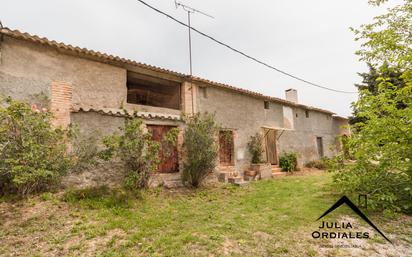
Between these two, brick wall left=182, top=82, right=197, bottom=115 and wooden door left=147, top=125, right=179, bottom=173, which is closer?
wooden door left=147, top=125, right=179, bottom=173

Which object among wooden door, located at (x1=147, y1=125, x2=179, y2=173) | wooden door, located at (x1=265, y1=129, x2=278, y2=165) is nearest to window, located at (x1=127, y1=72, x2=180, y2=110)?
wooden door, located at (x1=147, y1=125, x2=179, y2=173)

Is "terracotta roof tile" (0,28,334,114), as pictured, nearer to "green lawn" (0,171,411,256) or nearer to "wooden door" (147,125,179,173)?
"wooden door" (147,125,179,173)

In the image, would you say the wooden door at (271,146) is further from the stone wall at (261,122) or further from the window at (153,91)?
the window at (153,91)

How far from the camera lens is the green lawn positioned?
3.71 m

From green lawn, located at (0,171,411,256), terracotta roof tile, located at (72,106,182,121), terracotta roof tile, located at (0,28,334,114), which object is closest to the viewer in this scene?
green lawn, located at (0,171,411,256)

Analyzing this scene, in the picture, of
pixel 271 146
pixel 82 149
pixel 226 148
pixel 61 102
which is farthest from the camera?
pixel 271 146

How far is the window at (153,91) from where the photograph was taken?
1011 centimetres

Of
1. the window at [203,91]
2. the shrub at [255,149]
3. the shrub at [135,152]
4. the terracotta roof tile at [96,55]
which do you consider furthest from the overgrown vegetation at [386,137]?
the window at [203,91]

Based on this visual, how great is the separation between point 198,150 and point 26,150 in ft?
17.5

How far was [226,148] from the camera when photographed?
11258 mm

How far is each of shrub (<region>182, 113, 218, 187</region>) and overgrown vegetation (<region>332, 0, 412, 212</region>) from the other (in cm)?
457

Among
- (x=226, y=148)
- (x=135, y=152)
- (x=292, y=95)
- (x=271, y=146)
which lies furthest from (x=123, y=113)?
(x=292, y=95)

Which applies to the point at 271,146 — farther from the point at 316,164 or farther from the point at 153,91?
the point at 153,91

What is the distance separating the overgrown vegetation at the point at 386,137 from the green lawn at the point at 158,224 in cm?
100
